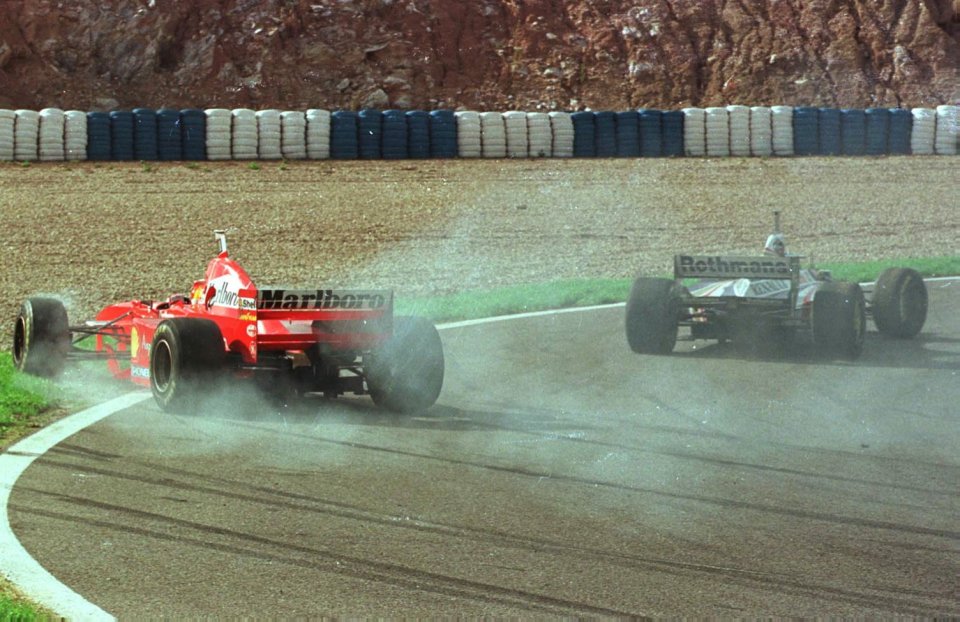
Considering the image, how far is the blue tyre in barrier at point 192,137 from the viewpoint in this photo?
29.4m

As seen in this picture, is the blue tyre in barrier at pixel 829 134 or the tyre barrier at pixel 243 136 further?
the blue tyre in barrier at pixel 829 134

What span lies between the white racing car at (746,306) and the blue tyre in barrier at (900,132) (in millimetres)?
22363

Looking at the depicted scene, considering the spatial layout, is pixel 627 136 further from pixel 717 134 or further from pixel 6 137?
pixel 6 137

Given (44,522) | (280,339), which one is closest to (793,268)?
(280,339)

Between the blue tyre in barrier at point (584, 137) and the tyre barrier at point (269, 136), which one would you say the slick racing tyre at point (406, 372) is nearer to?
the tyre barrier at point (269, 136)

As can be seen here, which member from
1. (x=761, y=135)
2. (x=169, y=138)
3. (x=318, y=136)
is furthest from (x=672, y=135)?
(x=169, y=138)

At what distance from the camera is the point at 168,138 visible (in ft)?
96.5

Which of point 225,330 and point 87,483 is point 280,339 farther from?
point 87,483

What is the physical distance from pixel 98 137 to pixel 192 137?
1976 mm

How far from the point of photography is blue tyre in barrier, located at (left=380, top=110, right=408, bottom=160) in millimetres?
30562

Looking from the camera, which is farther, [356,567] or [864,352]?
[864,352]

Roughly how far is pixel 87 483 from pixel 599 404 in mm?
3780

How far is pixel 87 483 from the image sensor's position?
6742 mm

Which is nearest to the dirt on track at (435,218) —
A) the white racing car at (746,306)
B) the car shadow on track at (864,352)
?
the white racing car at (746,306)
